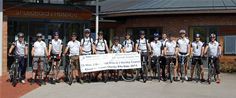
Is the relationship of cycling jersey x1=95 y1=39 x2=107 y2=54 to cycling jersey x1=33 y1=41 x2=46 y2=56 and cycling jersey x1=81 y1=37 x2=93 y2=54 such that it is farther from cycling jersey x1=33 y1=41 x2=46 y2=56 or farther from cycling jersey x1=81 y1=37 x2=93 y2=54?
cycling jersey x1=33 y1=41 x2=46 y2=56

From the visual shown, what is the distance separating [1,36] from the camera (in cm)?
1736

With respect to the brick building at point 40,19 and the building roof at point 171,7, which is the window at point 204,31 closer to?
the building roof at point 171,7

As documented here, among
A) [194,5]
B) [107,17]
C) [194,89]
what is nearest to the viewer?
[194,89]

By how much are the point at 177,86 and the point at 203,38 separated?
761 centimetres

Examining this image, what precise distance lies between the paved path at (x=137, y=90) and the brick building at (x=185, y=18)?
19.2 feet

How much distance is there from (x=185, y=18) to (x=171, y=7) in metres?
1.02

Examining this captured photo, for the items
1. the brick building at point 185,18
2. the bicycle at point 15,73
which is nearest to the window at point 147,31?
the brick building at point 185,18

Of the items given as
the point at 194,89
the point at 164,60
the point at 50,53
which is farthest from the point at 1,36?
the point at 194,89

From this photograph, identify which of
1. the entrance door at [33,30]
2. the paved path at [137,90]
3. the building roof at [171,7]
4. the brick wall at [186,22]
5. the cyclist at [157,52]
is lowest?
the paved path at [137,90]

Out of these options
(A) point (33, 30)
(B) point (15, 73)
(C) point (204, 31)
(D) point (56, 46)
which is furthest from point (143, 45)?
(C) point (204, 31)

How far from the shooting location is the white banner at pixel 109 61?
1516 cm

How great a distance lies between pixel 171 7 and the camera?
21047 mm

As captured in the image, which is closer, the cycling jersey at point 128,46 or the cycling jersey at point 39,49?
the cycling jersey at point 39,49

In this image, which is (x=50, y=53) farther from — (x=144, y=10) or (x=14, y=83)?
(x=144, y=10)
